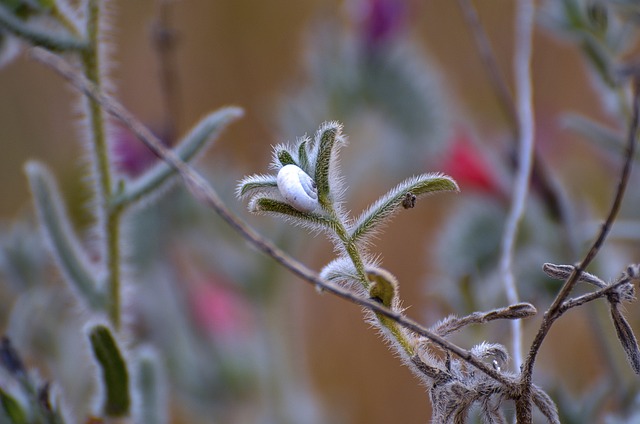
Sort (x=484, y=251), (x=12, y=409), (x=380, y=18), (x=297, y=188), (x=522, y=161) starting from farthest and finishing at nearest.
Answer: (x=380, y=18) → (x=484, y=251) → (x=522, y=161) → (x=12, y=409) → (x=297, y=188)

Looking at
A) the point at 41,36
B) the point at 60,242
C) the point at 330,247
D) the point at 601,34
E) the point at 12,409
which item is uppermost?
the point at 330,247

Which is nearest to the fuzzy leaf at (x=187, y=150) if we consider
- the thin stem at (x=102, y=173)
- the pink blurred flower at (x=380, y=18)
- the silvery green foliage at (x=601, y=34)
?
the thin stem at (x=102, y=173)

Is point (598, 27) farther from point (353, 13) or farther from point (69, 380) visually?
point (69, 380)

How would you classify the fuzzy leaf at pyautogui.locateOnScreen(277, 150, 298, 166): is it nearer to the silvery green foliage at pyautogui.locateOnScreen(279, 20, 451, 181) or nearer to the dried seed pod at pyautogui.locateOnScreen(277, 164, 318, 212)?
the dried seed pod at pyautogui.locateOnScreen(277, 164, 318, 212)

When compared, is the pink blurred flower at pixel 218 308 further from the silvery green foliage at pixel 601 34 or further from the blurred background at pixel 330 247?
the silvery green foliage at pixel 601 34

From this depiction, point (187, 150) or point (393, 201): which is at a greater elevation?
point (187, 150)

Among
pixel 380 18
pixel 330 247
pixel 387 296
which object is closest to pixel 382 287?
pixel 387 296

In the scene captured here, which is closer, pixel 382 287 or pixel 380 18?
pixel 382 287

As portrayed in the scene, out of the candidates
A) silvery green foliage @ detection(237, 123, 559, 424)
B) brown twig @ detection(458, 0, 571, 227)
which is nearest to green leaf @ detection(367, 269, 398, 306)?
silvery green foliage @ detection(237, 123, 559, 424)

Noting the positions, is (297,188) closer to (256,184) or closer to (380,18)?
(256,184)
